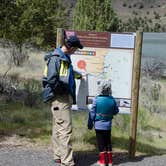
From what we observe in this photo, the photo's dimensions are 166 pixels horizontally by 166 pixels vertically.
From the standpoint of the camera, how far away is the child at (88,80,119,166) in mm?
8727

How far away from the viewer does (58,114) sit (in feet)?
27.8

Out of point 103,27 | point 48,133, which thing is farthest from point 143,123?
point 103,27

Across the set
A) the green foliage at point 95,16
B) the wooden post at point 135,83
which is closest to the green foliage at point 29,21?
the wooden post at point 135,83

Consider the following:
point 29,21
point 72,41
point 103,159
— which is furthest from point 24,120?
point 29,21

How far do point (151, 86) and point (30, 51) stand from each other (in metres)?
10.8

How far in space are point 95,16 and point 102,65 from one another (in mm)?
31939

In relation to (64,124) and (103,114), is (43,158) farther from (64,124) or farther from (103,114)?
(103,114)

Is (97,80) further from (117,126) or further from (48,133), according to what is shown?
(117,126)

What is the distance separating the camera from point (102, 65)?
9.42m

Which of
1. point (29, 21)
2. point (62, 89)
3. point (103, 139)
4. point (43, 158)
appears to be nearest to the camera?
point (62, 89)

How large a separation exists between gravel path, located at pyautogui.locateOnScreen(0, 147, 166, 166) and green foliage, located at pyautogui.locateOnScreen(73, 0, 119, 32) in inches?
1211

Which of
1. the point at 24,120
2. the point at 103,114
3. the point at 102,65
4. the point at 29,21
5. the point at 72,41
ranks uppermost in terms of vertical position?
the point at 29,21

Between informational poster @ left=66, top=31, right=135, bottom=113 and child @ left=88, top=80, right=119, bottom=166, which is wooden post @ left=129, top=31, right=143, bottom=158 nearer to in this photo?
informational poster @ left=66, top=31, right=135, bottom=113

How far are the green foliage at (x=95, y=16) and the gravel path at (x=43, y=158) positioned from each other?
1211 inches
